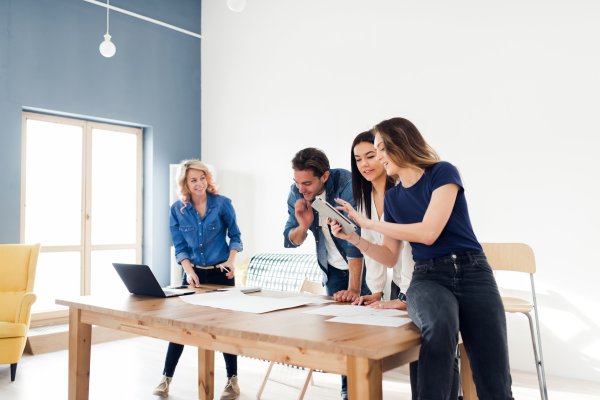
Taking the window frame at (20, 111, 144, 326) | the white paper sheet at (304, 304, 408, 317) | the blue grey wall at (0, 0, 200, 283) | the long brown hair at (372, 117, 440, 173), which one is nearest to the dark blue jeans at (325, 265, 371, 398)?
the white paper sheet at (304, 304, 408, 317)

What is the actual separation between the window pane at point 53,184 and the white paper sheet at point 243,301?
11.3 ft

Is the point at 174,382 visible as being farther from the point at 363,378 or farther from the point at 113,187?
the point at 113,187

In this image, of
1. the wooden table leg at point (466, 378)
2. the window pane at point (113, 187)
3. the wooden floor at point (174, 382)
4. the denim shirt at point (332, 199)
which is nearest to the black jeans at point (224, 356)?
the wooden floor at point (174, 382)

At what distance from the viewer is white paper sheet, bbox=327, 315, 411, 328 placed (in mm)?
1642

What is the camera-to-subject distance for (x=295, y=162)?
2498 mm

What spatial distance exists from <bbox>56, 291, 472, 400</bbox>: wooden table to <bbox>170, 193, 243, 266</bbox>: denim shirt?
74 cm

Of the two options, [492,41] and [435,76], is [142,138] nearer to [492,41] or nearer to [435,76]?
[435,76]

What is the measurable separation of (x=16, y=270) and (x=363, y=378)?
348cm

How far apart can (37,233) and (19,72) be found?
151 centimetres

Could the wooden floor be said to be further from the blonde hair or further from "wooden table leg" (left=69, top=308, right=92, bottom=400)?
the blonde hair

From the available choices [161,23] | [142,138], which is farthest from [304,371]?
[161,23]

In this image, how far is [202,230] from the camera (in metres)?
3.12

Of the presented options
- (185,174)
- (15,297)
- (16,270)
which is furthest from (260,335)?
(16,270)

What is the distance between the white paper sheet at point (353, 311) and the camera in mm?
1838
